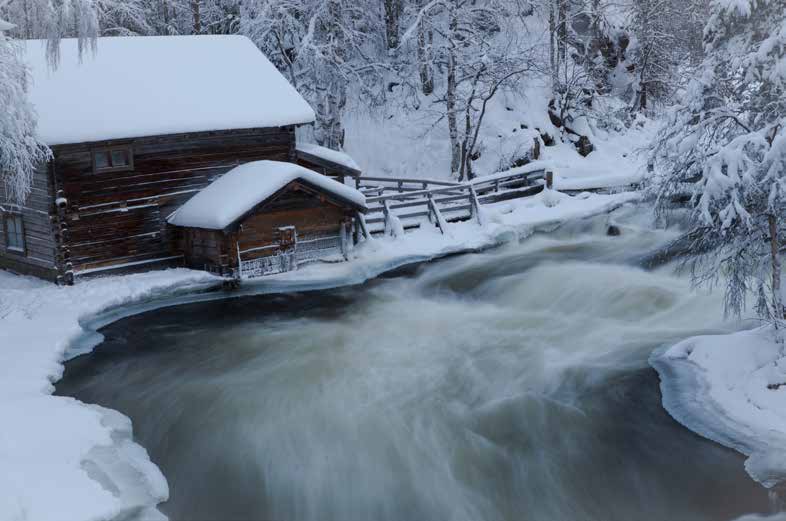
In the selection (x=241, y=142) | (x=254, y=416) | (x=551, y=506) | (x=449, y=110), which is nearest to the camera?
(x=551, y=506)

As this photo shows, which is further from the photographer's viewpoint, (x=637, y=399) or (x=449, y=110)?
(x=449, y=110)

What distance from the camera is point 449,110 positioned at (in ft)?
97.2

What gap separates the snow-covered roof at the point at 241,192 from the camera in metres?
19.4

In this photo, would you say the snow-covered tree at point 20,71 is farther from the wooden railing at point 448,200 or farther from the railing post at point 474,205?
the railing post at point 474,205

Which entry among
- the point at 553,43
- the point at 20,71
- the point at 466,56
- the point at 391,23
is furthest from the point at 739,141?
the point at 391,23

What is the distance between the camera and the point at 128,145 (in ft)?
65.5

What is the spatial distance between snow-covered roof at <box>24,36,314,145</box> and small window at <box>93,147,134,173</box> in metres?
0.79

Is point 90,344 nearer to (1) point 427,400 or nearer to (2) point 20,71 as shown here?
(2) point 20,71

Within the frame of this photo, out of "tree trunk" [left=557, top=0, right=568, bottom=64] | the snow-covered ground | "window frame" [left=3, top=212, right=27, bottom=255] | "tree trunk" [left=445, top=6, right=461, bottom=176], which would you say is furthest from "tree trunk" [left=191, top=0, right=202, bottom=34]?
"window frame" [left=3, top=212, right=27, bottom=255]

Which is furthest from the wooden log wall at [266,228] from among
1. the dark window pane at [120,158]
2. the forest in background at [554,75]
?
the forest in background at [554,75]

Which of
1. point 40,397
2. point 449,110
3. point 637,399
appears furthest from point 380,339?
point 449,110

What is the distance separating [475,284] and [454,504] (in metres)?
10.3

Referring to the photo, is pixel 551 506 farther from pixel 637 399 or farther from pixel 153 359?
pixel 153 359

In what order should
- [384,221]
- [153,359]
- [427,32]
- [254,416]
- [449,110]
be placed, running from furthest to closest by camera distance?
[427,32], [449,110], [384,221], [153,359], [254,416]
